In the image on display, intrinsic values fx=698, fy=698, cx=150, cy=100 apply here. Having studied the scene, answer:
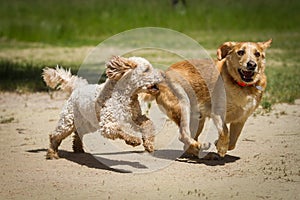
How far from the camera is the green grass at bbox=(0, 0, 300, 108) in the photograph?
55.5 feet

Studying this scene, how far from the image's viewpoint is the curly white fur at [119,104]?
24.6 feet

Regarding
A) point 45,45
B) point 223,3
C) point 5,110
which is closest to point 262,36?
point 45,45

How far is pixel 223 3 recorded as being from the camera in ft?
112

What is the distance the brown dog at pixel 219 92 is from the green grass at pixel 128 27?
5.78m

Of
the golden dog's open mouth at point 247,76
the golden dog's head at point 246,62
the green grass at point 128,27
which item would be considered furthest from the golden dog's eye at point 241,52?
the green grass at point 128,27

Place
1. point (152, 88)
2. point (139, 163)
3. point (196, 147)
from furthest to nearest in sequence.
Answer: point (196, 147)
point (139, 163)
point (152, 88)

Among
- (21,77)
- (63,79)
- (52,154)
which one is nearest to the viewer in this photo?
(52,154)

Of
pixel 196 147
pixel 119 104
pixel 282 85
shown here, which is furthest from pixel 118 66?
pixel 282 85

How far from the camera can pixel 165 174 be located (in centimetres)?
761

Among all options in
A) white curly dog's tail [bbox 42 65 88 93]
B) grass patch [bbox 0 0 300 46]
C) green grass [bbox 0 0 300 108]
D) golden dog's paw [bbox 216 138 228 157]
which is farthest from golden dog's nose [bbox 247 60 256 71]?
grass patch [bbox 0 0 300 46]

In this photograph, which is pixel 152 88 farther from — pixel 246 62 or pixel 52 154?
pixel 52 154

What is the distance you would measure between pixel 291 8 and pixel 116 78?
25.7m

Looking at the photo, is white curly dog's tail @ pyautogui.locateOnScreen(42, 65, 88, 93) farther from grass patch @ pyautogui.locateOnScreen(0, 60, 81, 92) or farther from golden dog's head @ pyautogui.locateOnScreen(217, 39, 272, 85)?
grass patch @ pyautogui.locateOnScreen(0, 60, 81, 92)

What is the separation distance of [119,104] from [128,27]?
18.2 metres
